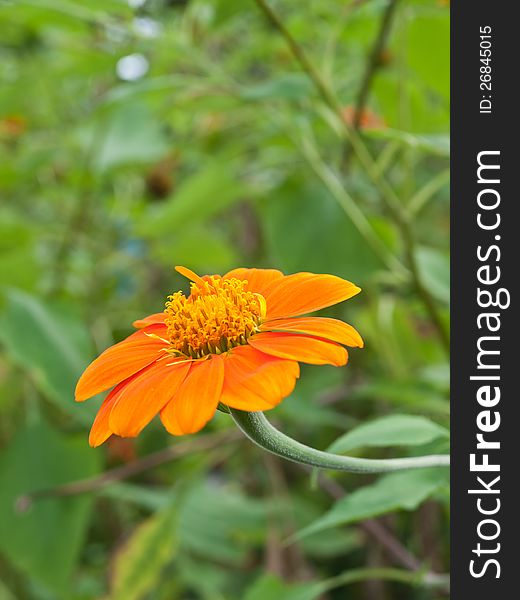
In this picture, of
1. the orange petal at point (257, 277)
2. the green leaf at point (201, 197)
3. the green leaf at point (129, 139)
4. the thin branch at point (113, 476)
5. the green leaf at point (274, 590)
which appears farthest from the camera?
the green leaf at point (129, 139)

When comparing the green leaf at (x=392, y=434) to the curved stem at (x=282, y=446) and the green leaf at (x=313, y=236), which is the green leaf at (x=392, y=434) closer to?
the curved stem at (x=282, y=446)

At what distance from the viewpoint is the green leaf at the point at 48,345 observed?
58 centimetres

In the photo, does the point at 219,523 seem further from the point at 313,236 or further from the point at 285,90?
the point at 285,90

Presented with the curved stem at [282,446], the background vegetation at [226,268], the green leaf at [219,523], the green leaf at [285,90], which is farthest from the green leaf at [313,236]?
the curved stem at [282,446]

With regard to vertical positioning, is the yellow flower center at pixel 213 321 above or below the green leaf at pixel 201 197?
below

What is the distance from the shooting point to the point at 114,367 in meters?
0.30

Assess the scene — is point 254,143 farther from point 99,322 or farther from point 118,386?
point 118,386

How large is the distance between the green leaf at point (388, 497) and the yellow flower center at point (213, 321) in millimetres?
94

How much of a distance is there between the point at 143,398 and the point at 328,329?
7 cm

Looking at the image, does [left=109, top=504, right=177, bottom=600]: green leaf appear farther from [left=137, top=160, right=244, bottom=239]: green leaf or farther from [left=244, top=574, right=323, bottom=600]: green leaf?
[left=137, top=160, right=244, bottom=239]: green leaf

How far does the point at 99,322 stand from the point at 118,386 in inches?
23.3

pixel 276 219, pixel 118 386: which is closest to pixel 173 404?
pixel 118 386

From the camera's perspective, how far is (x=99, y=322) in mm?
887

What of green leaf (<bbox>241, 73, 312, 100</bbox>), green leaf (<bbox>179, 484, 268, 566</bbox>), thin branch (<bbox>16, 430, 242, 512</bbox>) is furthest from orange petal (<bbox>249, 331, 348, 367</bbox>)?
green leaf (<bbox>179, 484, 268, 566</bbox>)
